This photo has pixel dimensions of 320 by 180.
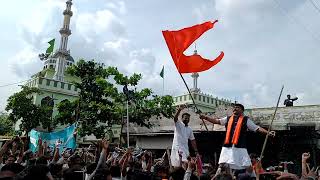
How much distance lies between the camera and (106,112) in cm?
2522

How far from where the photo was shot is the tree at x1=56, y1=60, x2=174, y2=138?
2522 cm

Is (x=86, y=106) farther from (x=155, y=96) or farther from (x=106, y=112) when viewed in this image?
(x=155, y=96)

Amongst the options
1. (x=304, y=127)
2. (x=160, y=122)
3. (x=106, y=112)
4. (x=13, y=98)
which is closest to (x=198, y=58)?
(x=304, y=127)

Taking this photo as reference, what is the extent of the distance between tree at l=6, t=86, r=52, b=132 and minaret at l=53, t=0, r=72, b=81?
22.9 m

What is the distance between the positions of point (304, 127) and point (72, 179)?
1275 centimetres

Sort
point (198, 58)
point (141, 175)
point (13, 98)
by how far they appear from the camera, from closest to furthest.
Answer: point (141, 175) → point (198, 58) → point (13, 98)

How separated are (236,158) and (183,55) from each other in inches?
110

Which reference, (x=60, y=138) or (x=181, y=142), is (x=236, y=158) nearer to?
(x=181, y=142)

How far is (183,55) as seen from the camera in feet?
25.7

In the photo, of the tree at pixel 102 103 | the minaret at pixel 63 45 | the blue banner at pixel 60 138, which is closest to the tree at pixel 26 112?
the tree at pixel 102 103

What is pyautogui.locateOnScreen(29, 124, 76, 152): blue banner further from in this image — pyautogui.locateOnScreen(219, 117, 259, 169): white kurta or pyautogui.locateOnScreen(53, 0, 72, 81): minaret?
pyautogui.locateOnScreen(53, 0, 72, 81): minaret

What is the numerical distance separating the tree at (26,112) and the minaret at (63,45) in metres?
22.9

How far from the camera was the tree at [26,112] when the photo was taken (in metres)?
32.7

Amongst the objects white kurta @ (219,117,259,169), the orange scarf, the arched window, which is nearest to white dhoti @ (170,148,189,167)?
white kurta @ (219,117,259,169)
